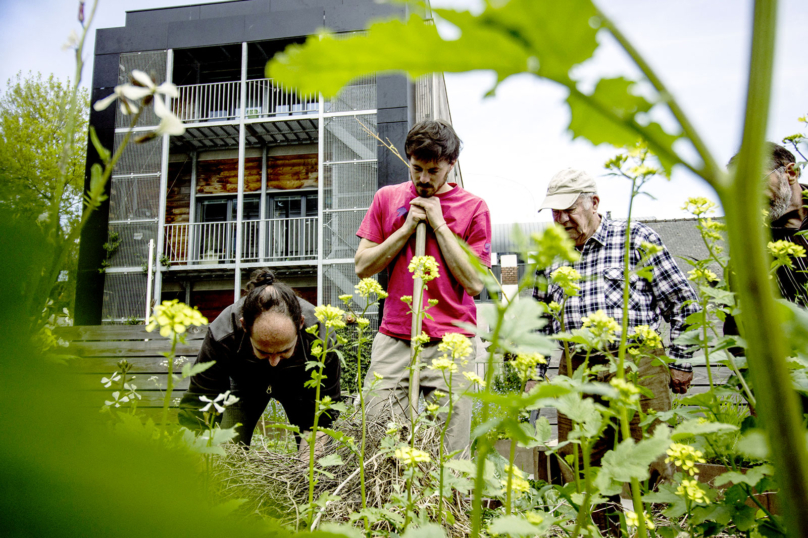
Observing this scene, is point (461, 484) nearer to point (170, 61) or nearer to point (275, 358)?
point (275, 358)

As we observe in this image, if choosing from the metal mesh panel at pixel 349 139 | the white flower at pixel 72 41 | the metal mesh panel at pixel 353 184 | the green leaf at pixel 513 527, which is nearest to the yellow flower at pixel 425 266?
the green leaf at pixel 513 527

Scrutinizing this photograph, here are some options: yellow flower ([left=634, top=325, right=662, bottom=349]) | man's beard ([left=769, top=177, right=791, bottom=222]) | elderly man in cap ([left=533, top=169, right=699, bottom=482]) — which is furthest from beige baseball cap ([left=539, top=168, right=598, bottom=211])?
yellow flower ([left=634, top=325, right=662, bottom=349])

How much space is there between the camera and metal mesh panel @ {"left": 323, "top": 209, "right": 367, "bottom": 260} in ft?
36.1

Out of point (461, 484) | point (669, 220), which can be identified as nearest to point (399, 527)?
point (461, 484)

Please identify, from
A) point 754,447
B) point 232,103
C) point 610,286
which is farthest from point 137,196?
point 754,447

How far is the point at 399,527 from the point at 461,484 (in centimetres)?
13

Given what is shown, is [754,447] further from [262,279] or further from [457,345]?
[262,279]

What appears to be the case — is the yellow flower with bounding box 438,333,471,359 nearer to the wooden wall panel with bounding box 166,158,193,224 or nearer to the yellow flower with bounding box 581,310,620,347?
the yellow flower with bounding box 581,310,620,347

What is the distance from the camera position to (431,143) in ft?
7.13

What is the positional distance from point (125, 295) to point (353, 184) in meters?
5.88

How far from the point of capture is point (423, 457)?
2.63 feet

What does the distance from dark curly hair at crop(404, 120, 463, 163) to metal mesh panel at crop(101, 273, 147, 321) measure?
1082cm

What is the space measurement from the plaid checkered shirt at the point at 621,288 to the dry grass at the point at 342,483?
41.6 inches

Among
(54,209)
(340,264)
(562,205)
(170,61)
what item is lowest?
(54,209)
